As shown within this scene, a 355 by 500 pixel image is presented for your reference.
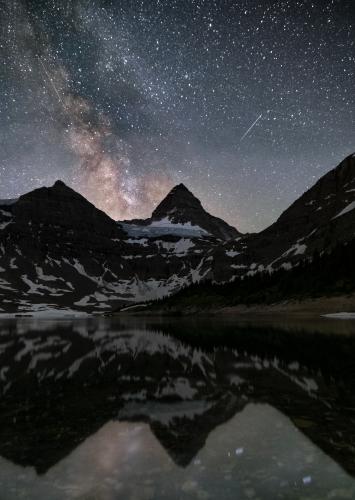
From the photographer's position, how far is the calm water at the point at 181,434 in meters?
6.16

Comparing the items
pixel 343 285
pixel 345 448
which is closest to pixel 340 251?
pixel 343 285

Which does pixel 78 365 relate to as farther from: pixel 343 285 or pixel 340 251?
pixel 340 251

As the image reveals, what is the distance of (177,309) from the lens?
6506 inches

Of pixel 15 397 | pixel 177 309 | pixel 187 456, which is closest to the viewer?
pixel 187 456

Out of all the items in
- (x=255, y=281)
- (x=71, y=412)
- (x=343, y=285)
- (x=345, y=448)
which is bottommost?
(x=345, y=448)

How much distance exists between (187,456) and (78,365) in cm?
1345

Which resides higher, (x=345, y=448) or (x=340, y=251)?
(x=340, y=251)

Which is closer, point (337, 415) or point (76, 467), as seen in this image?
point (76, 467)

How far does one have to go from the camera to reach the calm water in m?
6.16

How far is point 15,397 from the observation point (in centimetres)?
1276

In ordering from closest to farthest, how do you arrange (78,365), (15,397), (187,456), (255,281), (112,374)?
(187,456) → (15,397) → (112,374) → (78,365) → (255,281)

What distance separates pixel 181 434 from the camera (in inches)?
348

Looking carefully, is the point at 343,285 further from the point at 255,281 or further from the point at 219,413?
the point at 219,413

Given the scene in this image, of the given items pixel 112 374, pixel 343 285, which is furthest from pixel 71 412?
pixel 343 285
